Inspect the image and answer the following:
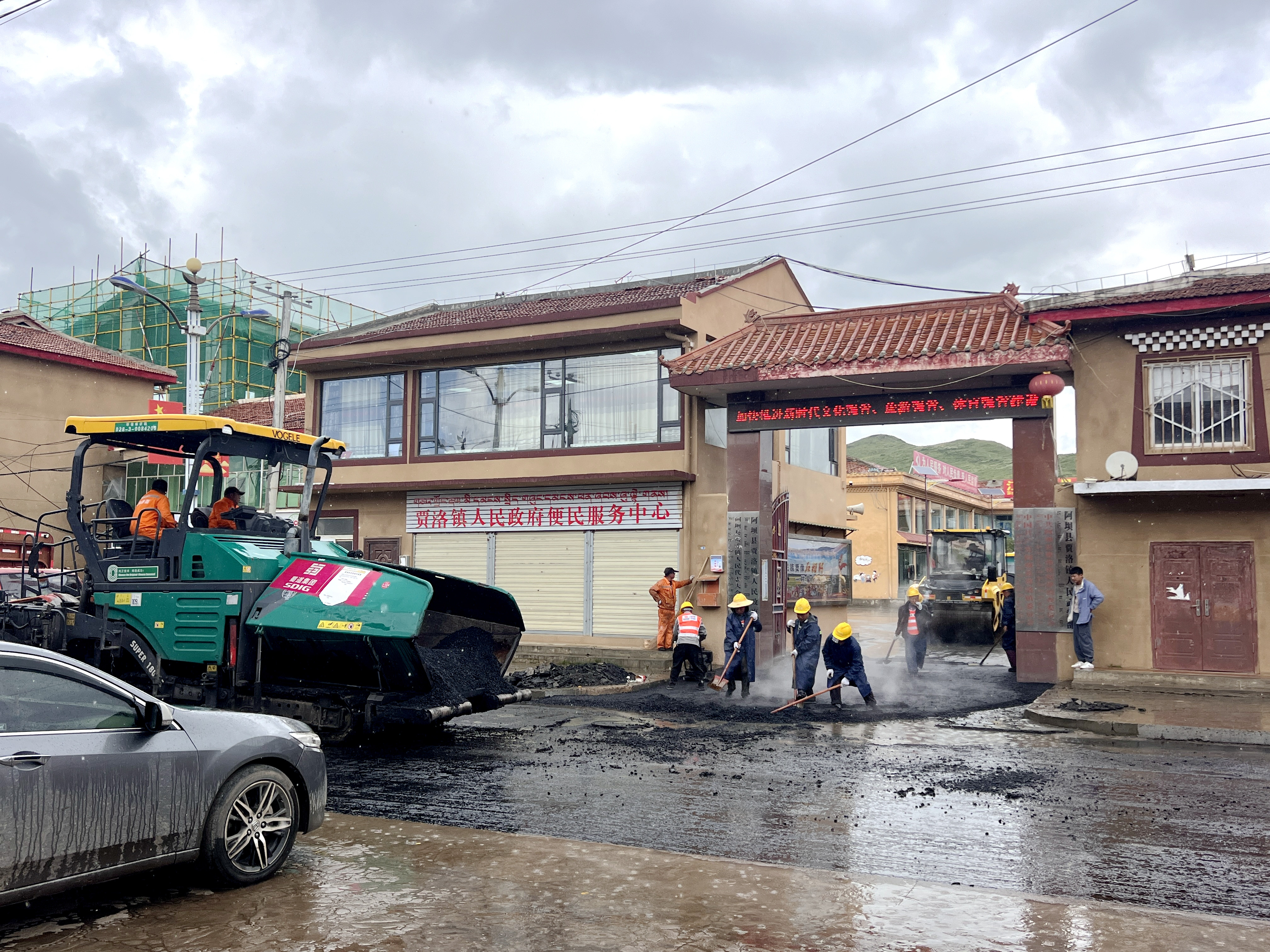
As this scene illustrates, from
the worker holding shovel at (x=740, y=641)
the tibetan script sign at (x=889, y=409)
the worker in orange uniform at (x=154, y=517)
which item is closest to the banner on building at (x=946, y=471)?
the tibetan script sign at (x=889, y=409)

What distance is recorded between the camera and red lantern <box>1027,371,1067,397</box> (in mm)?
14891

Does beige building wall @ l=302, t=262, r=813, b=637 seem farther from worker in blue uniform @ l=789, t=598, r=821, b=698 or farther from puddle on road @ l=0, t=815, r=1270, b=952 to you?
puddle on road @ l=0, t=815, r=1270, b=952

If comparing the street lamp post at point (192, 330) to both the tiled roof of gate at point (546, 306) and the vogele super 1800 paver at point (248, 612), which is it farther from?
the vogele super 1800 paver at point (248, 612)

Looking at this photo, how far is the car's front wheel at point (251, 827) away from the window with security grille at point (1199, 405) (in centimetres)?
1360

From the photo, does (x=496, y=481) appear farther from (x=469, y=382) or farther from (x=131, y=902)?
(x=131, y=902)

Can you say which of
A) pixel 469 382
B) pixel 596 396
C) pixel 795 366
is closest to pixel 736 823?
pixel 795 366

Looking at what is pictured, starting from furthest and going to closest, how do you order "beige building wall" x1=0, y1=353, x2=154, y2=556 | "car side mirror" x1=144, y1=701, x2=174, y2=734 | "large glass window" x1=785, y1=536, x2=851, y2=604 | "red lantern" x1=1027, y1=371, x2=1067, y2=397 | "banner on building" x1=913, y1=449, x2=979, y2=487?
"banner on building" x1=913, y1=449, x2=979, y2=487, "beige building wall" x1=0, y1=353, x2=154, y2=556, "large glass window" x1=785, y1=536, x2=851, y2=604, "red lantern" x1=1027, y1=371, x2=1067, y2=397, "car side mirror" x1=144, y1=701, x2=174, y2=734

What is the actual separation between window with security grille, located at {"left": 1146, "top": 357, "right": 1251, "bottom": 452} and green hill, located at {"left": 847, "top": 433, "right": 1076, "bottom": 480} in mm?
119486

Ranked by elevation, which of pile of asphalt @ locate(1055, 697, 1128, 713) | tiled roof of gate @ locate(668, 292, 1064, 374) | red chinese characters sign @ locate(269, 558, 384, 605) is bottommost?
pile of asphalt @ locate(1055, 697, 1128, 713)

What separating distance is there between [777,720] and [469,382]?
1133 centimetres

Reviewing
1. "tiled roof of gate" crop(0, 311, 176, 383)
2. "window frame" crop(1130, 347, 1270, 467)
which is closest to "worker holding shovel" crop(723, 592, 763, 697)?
"window frame" crop(1130, 347, 1270, 467)

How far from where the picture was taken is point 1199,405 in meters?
14.9

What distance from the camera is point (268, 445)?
11.0 meters

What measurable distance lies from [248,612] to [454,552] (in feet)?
37.4
